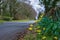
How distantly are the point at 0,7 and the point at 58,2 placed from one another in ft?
110

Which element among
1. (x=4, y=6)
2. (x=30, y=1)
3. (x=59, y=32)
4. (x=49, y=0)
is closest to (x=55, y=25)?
(x=59, y=32)

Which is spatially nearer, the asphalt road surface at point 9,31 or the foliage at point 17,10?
the asphalt road surface at point 9,31

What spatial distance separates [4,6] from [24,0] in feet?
19.7

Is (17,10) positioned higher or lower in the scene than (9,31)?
lower

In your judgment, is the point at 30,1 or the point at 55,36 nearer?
the point at 55,36

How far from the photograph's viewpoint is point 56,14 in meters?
7.34

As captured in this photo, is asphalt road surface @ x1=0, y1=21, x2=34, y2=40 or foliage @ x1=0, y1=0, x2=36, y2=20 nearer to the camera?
asphalt road surface @ x1=0, y1=21, x2=34, y2=40

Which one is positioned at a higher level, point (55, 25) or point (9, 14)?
point (55, 25)

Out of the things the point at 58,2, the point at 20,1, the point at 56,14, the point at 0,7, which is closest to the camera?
the point at 58,2

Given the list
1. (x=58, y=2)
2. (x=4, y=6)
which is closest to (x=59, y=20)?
(x=58, y=2)

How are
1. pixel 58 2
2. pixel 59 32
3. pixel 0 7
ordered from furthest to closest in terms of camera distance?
pixel 0 7, pixel 59 32, pixel 58 2

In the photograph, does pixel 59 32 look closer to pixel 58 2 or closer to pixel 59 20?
pixel 59 20

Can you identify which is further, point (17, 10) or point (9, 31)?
point (17, 10)

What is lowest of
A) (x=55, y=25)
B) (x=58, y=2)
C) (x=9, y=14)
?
(x=9, y=14)
